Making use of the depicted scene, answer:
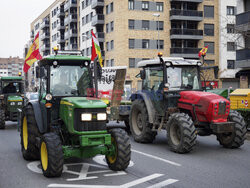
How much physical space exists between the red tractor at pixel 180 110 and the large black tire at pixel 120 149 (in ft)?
7.80

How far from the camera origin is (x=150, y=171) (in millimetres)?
7570

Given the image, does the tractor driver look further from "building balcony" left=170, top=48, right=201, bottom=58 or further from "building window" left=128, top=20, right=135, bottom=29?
"building balcony" left=170, top=48, right=201, bottom=58

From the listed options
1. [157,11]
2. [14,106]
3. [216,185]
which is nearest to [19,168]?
[216,185]

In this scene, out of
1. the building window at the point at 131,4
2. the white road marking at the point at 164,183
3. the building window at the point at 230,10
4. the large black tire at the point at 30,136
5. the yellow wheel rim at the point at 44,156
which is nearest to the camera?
the white road marking at the point at 164,183

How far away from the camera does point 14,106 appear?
1645cm

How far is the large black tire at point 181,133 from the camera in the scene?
9117 millimetres

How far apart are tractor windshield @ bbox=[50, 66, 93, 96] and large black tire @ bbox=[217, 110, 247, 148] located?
443 cm

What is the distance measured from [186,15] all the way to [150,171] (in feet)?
149

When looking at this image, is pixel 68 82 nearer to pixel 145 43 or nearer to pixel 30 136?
pixel 30 136

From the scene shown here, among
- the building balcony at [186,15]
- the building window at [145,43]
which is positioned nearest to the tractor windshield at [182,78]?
the building window at [145,43]

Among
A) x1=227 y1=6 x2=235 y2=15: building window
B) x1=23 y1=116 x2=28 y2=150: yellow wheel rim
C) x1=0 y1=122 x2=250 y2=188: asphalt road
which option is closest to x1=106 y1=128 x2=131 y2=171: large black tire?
x1=0 y1=122 x2=250 y2=188: asphalt road

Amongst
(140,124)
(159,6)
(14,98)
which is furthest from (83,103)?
(159,6)

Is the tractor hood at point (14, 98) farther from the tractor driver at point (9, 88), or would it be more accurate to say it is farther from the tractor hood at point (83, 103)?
the tractor hood at point (83, 103)

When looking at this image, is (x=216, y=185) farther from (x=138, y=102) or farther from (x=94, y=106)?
(x=138, y=102)
